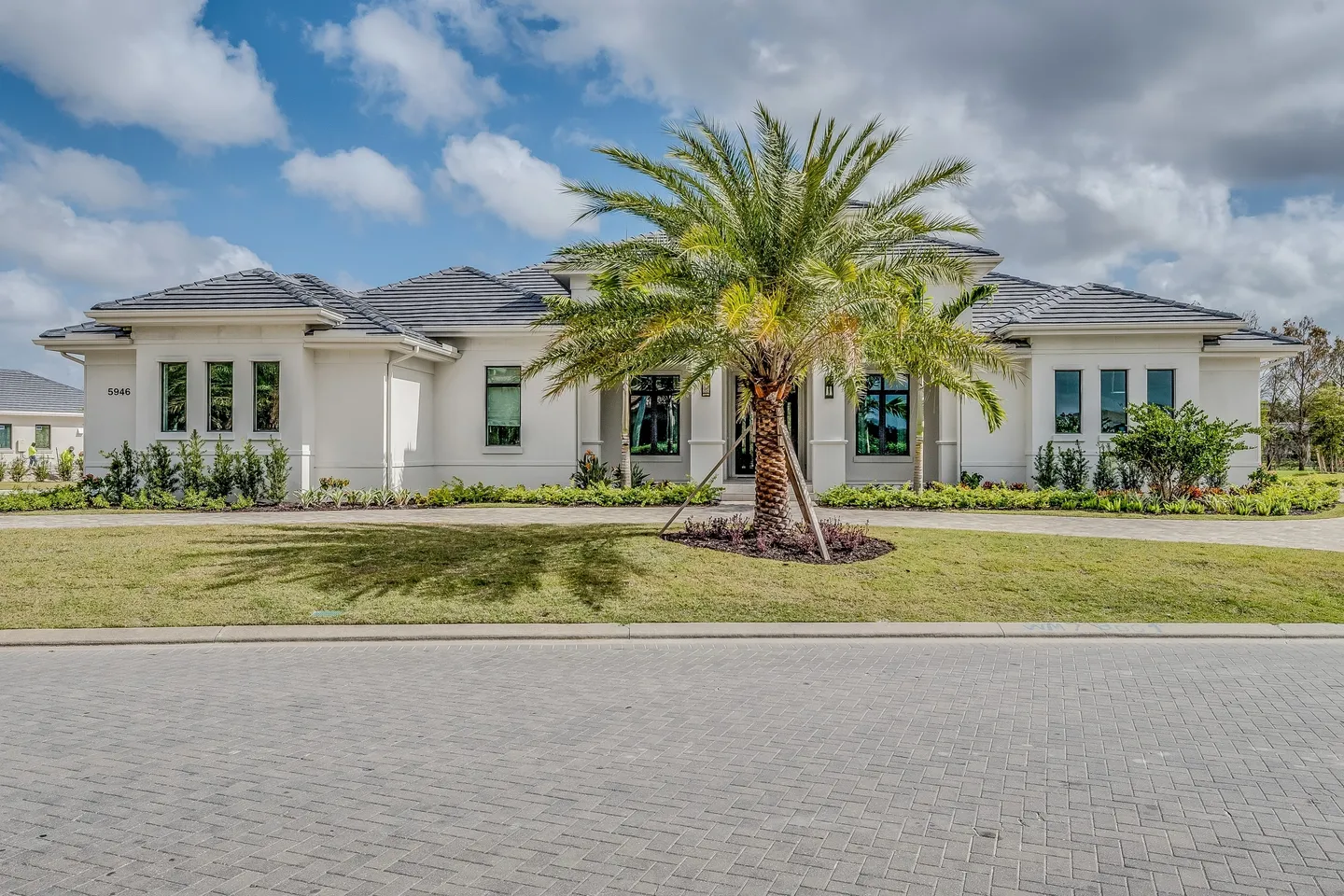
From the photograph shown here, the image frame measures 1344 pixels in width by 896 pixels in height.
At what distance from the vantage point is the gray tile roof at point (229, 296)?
64.1 feet

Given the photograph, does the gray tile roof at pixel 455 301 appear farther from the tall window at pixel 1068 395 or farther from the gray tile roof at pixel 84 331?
the tall window at pixel 1068 395

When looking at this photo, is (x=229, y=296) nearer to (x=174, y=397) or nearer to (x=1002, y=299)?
(x=174, y=397)

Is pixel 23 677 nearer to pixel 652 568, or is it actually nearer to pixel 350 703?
pixel 350 703

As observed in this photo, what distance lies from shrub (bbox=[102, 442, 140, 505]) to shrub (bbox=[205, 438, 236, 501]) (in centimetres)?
178

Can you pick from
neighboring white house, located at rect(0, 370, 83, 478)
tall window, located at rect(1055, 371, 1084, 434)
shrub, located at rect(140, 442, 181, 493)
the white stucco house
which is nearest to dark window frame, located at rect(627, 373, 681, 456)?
tall window, located at rect(1055, 371, 1084, 434)

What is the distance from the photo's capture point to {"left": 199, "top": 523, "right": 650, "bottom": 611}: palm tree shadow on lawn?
10898 millimetres

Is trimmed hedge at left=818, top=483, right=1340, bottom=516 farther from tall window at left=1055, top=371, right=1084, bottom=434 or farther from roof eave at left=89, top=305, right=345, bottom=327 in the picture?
roof eave at left=89, top=305, right=345, bottom=327

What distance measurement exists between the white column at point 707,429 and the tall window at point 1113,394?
9.37m

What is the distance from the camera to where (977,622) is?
392 inches

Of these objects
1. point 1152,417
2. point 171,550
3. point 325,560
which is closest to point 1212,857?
point 325,560

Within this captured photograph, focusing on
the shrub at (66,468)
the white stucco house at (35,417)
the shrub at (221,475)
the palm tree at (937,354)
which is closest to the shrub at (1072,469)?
the palm tree at (937,354)

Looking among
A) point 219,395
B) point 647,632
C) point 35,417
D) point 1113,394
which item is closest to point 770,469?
point 647,632

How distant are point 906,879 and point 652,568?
7984 millimetres

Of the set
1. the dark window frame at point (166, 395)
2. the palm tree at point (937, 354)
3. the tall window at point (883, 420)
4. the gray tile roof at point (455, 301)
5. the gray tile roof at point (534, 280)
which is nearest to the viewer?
the palm tree at point (937, 354)
